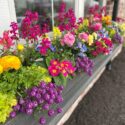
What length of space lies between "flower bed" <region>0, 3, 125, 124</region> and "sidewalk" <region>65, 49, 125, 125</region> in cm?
67

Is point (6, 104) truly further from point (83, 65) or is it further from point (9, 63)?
point (83, 65)

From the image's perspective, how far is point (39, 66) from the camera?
1554 mm

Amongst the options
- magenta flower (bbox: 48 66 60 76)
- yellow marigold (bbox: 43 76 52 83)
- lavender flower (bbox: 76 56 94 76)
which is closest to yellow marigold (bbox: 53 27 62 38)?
lavender flower (bbox: 76 56 94 76)

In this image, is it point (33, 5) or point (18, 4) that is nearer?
point (18, 4)

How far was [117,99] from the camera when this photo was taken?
2.74 meters

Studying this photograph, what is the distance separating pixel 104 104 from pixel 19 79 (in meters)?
1.62

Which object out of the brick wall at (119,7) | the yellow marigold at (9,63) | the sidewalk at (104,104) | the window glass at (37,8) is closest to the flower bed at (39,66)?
the yellow marigold at (9,63)

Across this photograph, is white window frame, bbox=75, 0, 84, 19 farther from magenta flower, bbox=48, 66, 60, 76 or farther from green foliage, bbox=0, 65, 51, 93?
green foliage, bbox=0, 65, 51, 93

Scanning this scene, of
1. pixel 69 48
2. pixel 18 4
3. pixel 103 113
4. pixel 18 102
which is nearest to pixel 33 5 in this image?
pixel 18 4

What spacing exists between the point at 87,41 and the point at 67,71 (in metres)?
0.64

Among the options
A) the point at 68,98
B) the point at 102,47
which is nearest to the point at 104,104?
the point at 102,47

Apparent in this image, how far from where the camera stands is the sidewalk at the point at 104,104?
2.30 meters

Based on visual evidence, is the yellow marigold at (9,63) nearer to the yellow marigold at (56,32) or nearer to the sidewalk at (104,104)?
the yellow marigold at (56,32)

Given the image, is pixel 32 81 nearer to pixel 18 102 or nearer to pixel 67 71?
pixel 18 102
